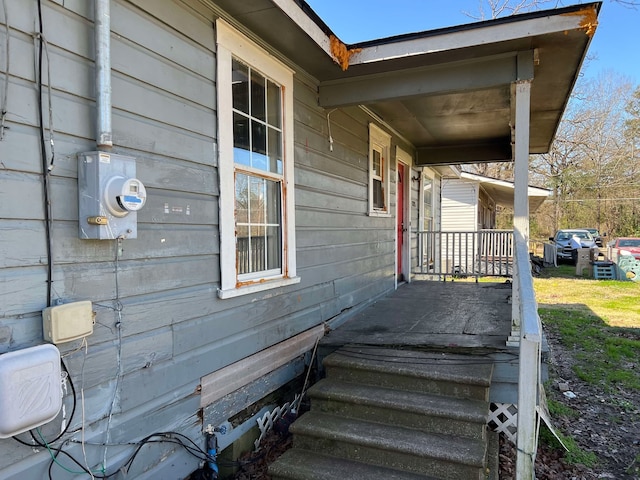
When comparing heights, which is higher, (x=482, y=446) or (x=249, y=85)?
(x=249, y=85)

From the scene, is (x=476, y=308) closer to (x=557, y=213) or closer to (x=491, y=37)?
(x=491, y=37)

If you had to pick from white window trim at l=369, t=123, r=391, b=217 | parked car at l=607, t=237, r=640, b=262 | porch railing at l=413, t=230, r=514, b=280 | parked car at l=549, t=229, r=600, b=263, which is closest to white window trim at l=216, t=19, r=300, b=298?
white window trim at l=369, t=123, r=391, b=217

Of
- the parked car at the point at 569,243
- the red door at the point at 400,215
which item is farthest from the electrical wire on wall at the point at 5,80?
the parked car at the point at 569,243

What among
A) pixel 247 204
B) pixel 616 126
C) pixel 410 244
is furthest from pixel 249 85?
pixel 616 126

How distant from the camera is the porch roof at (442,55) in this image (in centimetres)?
284

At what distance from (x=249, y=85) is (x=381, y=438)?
2679mm

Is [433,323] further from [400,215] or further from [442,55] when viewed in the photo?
[400,215]

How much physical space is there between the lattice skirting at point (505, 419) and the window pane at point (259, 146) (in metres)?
2.71

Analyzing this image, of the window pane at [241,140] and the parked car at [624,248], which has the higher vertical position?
the window pane at [241,140]

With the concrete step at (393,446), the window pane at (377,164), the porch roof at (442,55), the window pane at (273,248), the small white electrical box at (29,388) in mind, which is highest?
the porch roof at (442,55)

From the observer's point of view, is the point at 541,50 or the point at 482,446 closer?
the point at 482,446

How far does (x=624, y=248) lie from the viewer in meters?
13.4

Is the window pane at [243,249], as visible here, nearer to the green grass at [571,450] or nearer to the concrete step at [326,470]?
the concrete step at [326,470]

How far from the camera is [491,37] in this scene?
3041mm
